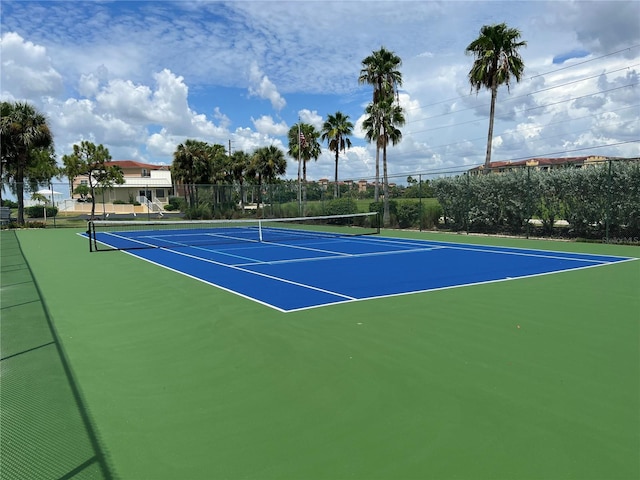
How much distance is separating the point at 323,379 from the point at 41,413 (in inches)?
92.3

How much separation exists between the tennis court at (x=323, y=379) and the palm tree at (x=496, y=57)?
1896cm

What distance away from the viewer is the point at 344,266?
38.1 ft

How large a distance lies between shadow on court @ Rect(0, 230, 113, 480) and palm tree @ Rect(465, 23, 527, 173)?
23.3 m

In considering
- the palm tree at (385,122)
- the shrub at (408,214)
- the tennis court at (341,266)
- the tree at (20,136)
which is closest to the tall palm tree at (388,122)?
the palm tree at (385,122)

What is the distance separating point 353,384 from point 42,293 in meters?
6.87

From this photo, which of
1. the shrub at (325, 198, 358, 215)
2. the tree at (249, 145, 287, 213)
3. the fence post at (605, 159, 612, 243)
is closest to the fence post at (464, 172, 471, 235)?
the fence post at (605, 159, 612, 243)

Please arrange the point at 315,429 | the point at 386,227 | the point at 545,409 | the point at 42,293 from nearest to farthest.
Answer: the point at 315,429 < the point at 545,409 < the point at 42,293 < the point at 386,227

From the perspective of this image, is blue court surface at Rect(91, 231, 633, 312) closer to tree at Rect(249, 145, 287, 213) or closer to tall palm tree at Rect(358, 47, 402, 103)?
tall palm tree at Rect(358, 47, 402, 103)

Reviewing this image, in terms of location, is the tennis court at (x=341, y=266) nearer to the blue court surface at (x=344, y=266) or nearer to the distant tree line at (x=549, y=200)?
A: the blue court surface at (x=344, y=266)

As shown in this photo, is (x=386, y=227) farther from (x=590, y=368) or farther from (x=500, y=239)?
(x=590, y=368)

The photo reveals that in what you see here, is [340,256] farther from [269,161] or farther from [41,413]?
[269,161]

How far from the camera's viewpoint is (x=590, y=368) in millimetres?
4617

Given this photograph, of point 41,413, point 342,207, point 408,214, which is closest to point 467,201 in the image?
point 408,214

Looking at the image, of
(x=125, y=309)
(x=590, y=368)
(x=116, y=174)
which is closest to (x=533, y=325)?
(x=590, y=368)
